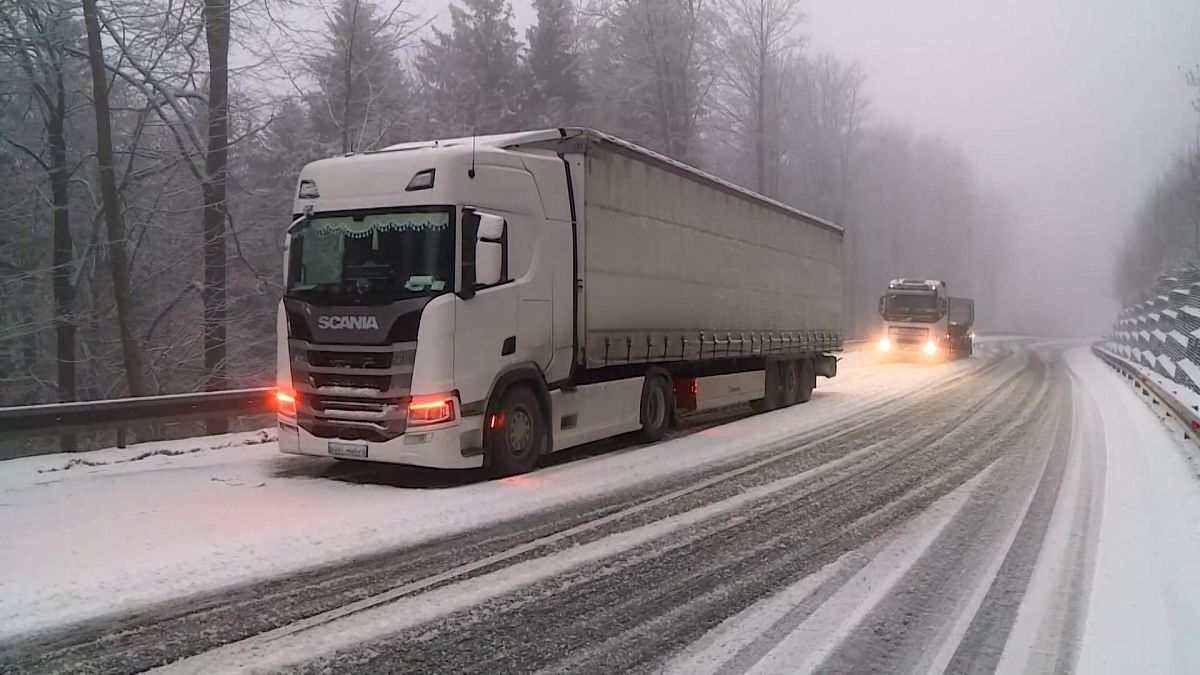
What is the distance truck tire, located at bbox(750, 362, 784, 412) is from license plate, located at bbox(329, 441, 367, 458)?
354 inches

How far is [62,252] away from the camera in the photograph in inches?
693

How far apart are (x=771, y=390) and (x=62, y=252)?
15.4m

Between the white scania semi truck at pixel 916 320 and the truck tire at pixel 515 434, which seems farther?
the white scania semi truck at pixel 916 320

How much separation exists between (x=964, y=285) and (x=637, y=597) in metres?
84.7

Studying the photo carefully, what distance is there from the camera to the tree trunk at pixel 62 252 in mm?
16891

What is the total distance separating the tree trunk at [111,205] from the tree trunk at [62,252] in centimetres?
170

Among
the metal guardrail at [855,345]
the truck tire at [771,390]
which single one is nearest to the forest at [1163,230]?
the metal guardrail at [855,345]

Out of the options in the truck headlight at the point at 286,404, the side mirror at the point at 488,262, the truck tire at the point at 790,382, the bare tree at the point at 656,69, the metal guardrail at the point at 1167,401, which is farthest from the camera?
the bare tree at the point at 656,69

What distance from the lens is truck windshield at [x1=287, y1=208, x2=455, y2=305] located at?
8031 millimetres

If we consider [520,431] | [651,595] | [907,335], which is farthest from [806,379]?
[907,335]

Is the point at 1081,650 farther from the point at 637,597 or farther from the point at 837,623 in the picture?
the point at 637,597

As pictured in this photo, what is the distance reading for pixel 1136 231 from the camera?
268 ft

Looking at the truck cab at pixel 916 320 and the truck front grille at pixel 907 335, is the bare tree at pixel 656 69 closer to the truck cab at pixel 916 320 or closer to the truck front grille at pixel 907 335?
the truck cab at pixel 916 320

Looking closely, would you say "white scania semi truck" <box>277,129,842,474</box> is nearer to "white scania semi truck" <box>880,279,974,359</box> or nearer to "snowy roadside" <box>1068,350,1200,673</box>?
"snowy roadside" <box>1068,350,1200,673</box>
